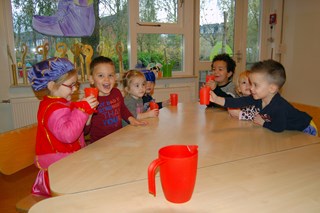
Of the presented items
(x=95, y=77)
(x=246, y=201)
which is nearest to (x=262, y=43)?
(x=95, y=77)

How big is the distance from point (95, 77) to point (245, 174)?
1287 mm

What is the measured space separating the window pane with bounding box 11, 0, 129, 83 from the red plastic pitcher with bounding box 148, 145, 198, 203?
10.0 ft

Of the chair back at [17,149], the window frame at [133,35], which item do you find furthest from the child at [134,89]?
the window frame at [133,35]

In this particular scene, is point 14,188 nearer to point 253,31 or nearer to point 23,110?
point 23,110

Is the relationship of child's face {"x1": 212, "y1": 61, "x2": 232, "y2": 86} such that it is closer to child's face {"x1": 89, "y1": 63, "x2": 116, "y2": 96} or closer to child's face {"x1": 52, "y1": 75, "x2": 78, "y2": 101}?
child's face {"x1": 89, "y1": 63, "x2": 116, "y2": 96}

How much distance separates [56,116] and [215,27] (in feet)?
12.3

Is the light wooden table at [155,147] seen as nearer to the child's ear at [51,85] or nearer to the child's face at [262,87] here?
the child's face at [262,87]

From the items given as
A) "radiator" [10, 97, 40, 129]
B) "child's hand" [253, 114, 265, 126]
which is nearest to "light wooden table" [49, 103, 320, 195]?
"child's hand" [253, 114, 265, 126]

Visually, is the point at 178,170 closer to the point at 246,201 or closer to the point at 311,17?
the point at 246,201

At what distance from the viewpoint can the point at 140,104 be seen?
217 centimetres

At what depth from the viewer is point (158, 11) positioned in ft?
13.3

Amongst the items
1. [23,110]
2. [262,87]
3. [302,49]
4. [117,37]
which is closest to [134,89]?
[262,87]

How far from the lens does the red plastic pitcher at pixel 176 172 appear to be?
26.5 inches

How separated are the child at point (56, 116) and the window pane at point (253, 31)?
411 cm
